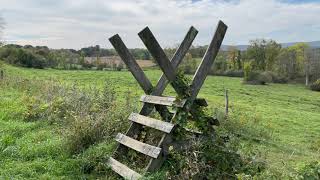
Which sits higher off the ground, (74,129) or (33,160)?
(74,129)

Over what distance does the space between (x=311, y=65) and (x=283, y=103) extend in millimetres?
37755

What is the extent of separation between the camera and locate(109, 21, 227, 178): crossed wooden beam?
6.44 metres

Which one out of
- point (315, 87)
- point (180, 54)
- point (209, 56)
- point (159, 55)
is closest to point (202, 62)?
point (209, 56)

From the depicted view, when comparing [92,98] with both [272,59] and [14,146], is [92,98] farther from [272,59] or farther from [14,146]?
[272,59]

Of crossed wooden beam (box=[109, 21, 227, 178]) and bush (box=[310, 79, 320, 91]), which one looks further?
bush (box=[310, 79, 320, 91])

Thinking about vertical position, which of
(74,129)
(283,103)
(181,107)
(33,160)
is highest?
(181,107)

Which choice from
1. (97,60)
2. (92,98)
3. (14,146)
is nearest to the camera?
(14,146)

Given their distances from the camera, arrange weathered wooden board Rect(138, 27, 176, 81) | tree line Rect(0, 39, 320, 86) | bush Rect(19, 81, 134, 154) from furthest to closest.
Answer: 1. tree line Rect(0, 39, 320, 86)
2. bush Rect(19, 81, 134, 154)
3. weathered wooden board Rect(138, 27, 176, 81)

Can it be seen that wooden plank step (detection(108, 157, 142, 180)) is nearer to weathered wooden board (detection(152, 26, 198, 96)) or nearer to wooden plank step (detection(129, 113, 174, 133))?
wooden plank step (detection(129, 113, 174, 133))

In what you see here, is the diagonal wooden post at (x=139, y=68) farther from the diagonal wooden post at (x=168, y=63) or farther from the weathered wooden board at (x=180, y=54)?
the diagonal wooden post at (x=168, y=63)

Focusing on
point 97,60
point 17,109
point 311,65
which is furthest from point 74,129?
point 311,65

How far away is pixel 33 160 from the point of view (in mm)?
8133

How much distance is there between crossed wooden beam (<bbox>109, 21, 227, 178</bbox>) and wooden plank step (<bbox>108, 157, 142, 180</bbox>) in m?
0.33

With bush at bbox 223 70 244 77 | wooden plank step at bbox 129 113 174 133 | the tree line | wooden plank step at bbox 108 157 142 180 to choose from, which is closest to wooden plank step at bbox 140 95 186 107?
wooden plank step at bbox 129 113 174 133
